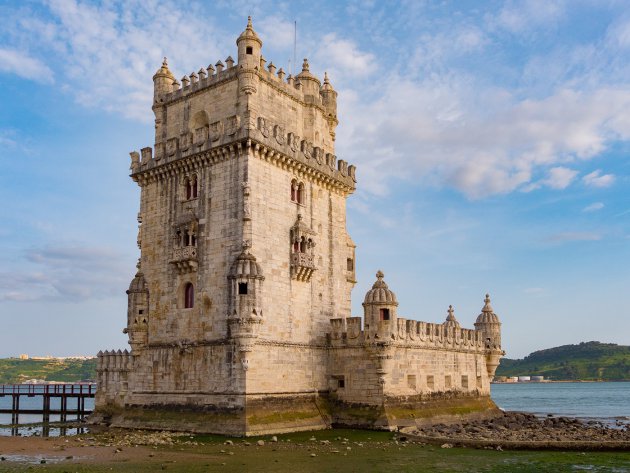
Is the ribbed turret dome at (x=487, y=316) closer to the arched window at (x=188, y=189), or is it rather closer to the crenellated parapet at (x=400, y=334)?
the crenellated parapet at (x=400, y=334)

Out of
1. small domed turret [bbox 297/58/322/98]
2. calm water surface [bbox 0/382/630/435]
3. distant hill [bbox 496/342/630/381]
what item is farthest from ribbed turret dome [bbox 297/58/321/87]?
distant hill [bbox 496/342/630/381]

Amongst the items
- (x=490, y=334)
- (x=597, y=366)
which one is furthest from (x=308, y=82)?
(x=597, y=366)

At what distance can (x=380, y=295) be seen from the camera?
37062 mm

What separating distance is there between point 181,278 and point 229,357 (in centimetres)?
596

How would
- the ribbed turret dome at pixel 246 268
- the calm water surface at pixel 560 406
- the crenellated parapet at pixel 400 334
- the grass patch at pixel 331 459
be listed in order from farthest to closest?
1. the calm water surface at pixel 560 406
2. the crenellated parapet at pixel 400 334
3. the ribbed turret dome at pixel 246 268
4. the grass patch at pixel 331 459

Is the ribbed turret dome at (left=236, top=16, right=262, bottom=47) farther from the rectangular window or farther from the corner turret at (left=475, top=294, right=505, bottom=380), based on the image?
the corner turret at (left=475, top=294, right=505, bottom=380)

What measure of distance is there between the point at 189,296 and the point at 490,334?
24.1 meters

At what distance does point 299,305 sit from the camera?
1483 inches

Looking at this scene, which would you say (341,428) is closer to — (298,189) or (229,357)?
(229,357)

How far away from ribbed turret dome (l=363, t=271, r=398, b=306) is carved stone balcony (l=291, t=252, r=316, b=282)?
3.47 meters

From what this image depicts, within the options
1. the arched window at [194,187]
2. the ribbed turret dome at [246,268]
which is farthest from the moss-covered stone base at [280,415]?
the arched window at [194,187]

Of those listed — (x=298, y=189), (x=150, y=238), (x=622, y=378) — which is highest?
(x=298, y=189)

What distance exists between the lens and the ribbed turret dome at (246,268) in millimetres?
33562

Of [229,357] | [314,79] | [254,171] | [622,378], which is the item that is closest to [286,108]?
[314,79]
